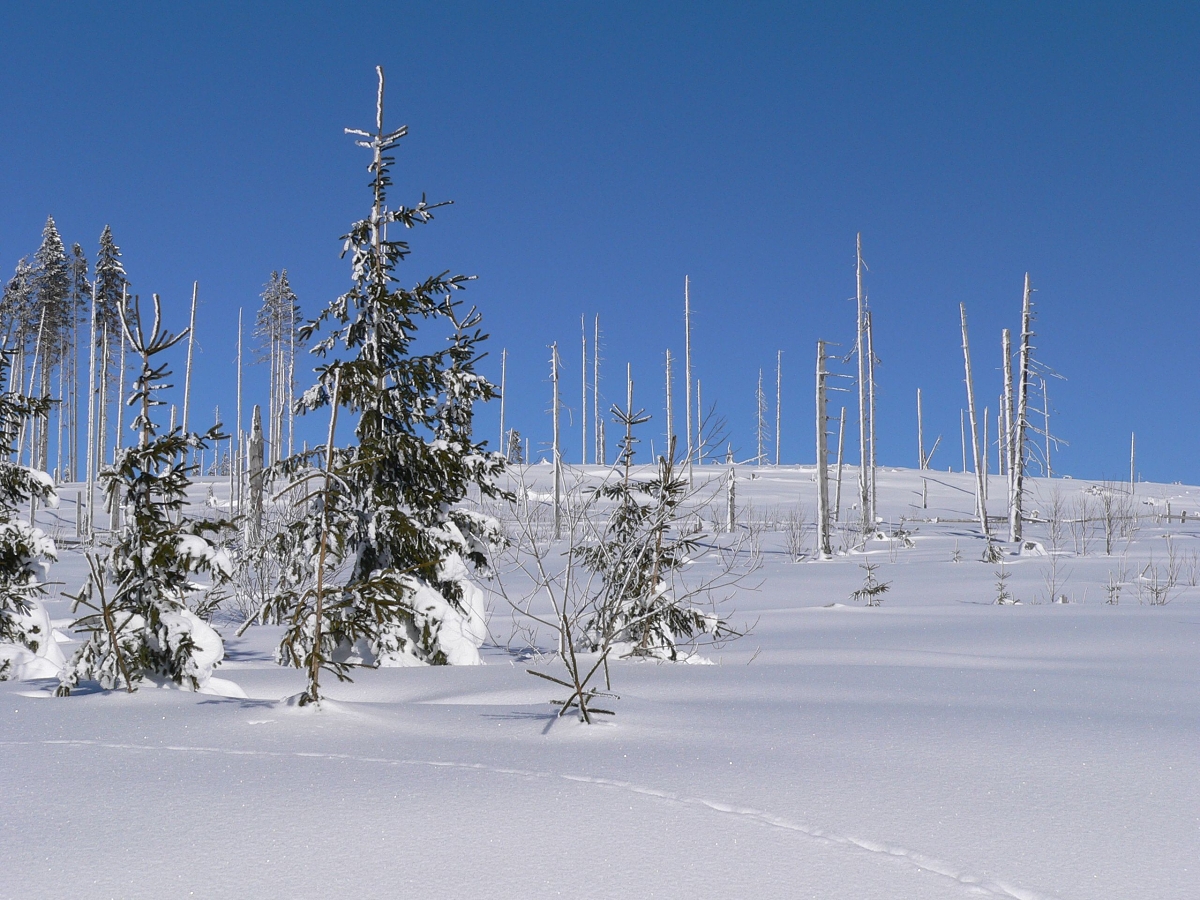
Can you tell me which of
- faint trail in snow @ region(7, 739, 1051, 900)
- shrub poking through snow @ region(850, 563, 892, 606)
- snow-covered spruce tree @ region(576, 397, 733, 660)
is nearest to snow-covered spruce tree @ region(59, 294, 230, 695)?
faint trail in snow @ region(7, 739, 1051, 900)

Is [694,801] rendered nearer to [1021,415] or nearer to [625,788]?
[625,788]

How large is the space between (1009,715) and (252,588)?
47.9ft

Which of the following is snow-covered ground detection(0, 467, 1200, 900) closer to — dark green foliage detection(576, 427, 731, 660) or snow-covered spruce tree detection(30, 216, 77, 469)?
dark green foliage detection(576, 427, 731, 660)

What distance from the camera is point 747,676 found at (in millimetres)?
6156

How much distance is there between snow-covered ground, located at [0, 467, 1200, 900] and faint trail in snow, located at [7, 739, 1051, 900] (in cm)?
1

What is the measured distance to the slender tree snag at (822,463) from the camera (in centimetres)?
2319

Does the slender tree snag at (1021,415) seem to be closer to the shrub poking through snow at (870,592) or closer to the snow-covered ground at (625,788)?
the shrub poking through snow at (870,592)

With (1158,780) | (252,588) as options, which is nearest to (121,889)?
(1158,780)

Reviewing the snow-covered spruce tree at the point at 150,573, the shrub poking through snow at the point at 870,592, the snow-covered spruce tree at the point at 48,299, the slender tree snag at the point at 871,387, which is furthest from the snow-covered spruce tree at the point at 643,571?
the snow-covered spruce tree at the point at 48,299

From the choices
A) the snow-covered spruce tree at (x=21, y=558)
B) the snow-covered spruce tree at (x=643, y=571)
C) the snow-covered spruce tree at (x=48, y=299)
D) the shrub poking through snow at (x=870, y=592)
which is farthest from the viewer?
the snow-covered spruce tree at (x=48, y=299)

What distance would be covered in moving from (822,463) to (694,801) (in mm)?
22399

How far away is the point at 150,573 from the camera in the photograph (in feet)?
19.2

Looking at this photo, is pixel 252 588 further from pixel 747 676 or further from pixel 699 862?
pixel 699 862

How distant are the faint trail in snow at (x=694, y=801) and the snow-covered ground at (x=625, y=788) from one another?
12 mm
